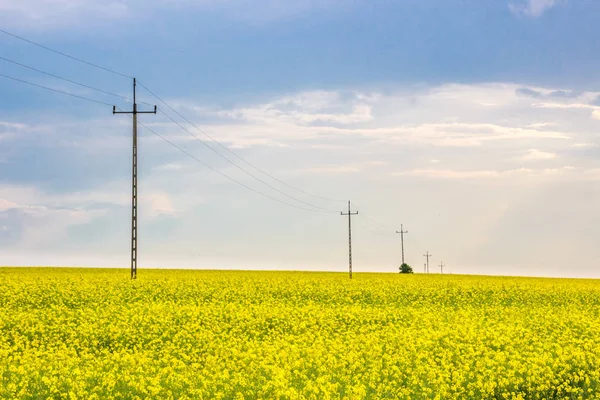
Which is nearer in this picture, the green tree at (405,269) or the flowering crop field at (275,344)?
the flowering crop field at (275,344)

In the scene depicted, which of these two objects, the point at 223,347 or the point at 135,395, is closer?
the point at 135,395

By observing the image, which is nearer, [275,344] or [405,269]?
[275,344]

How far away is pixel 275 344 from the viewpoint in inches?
832

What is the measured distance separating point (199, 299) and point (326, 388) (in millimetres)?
22609

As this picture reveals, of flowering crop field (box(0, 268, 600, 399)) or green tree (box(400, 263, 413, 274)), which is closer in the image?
flowering crop field (box(0, 268, 600, 399))

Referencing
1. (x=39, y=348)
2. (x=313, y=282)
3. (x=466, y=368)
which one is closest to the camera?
(x=466, y=368)

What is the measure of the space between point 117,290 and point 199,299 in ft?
16.2

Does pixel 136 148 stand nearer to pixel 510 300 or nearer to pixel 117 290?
pixel 117 290

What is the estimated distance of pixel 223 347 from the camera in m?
21.6

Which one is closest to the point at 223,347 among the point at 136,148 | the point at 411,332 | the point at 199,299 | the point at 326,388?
the point at 411,332

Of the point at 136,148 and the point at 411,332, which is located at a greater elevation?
the point at 136,148

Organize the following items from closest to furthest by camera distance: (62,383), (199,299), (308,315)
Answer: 1. (62,383)
2. (308,315)
3. (199,299)

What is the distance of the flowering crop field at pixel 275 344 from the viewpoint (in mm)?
15070

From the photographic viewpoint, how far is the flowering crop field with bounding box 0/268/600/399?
1507 cm
